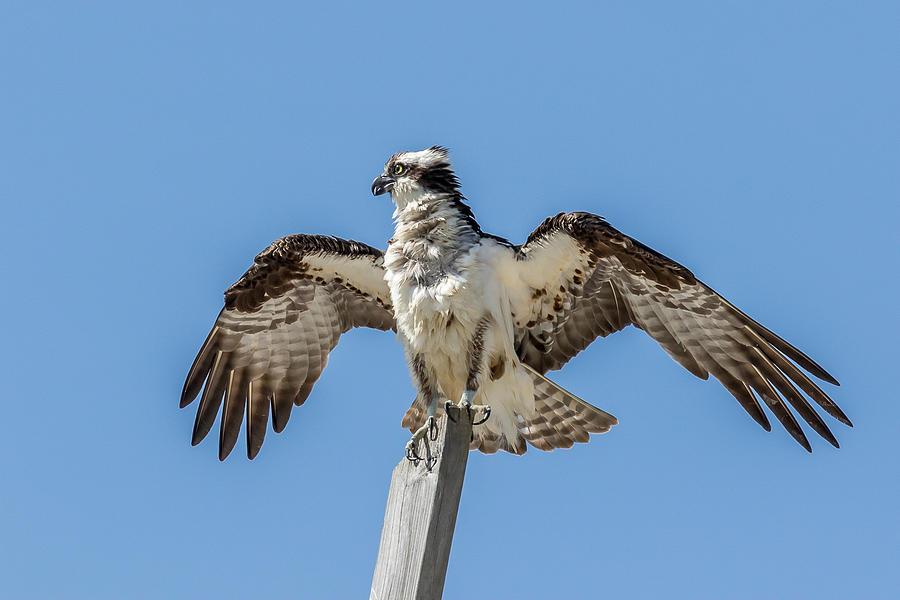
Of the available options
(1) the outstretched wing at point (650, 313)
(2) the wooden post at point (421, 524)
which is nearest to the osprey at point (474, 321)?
(1) the outstretched wing at point (650, 313)

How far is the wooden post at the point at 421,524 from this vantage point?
4.57m

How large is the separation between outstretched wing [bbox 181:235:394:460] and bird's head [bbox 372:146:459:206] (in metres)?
0.56

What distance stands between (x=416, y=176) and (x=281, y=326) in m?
1.79

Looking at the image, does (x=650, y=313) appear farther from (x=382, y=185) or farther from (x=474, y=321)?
(x=382, y=185)

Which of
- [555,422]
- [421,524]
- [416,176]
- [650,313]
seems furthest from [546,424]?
[421,524]

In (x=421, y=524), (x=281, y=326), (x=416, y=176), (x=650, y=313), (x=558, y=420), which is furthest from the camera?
(x=281, y=326)

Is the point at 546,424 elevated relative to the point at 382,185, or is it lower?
lower

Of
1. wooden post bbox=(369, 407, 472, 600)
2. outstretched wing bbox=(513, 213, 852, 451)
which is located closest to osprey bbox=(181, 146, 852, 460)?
outstretched wing bbox=(513, 213, 852, 451)

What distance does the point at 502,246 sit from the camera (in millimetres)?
7738

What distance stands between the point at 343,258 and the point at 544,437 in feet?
7.26

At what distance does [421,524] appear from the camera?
183 inches

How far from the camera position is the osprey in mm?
7328

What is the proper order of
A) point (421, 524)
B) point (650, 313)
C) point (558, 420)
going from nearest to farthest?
point (421, 524)
point (650, 313)
point (558, 420)

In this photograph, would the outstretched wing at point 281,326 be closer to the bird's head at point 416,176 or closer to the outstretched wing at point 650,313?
the bird's head at point 416,176
